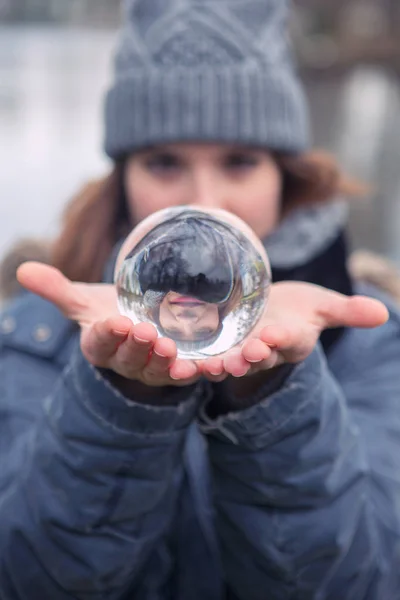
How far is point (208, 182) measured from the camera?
211 cm

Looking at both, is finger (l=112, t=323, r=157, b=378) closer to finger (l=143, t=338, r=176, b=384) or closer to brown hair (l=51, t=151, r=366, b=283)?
finger (l=143, t=338, r=176, b=384)

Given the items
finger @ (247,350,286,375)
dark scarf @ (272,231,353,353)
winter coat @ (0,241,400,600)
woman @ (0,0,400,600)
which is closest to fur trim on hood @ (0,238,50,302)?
woman @ (0,0,400,600)

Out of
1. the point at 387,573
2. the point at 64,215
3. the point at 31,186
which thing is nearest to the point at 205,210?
the point at 387,573

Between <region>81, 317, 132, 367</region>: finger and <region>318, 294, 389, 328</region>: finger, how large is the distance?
1.05 ft

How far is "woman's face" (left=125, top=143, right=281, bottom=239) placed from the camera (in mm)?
2123

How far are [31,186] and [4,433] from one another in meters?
5.24

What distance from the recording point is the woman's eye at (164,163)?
85.5 inches

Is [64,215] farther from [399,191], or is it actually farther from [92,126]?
[92,126]

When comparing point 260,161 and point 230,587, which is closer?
point 230,587

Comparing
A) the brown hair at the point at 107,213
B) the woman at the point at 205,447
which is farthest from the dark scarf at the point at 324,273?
the brown hair at the point at 107,213

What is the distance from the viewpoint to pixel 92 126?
1006 cm

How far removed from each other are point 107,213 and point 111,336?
1313mm

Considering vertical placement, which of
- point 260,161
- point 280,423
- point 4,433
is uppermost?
point 260,161

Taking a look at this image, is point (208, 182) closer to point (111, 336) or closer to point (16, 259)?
point (16, 259)
